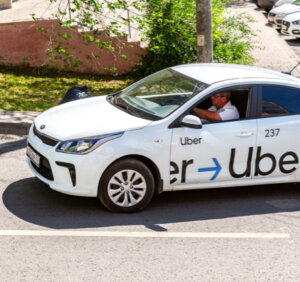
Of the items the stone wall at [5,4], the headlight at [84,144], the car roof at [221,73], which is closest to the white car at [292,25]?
the stone wall at [5,4]

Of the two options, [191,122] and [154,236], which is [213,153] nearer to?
[191,122]

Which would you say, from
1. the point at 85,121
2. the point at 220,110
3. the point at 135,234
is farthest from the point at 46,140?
the point at 220,110

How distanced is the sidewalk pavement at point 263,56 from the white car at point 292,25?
0.34 metres

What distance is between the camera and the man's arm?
673 cm

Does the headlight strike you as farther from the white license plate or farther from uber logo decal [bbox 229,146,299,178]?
uber logo decal [bbox 229,146,299,178]

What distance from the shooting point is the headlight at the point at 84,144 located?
20.4 feet

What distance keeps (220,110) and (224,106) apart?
88 mm

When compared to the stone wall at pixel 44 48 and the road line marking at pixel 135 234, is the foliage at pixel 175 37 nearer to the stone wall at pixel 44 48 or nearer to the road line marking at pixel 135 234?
the stone wall at pixel 44 48

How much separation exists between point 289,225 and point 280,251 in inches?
28.6

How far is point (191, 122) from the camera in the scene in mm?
6414

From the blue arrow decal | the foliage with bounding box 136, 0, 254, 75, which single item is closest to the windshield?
the blue arrow decal

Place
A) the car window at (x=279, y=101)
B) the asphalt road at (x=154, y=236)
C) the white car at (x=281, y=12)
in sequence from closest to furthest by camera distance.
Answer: the asphalt road at (x=154, y=236)
the car window at (x=279, y=101)
the white car at (x=281, y=12)

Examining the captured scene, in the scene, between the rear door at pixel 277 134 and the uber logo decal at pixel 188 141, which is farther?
the rear door at pixel 277 134

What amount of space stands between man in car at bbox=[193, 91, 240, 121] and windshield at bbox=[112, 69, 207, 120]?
21 centimetres
